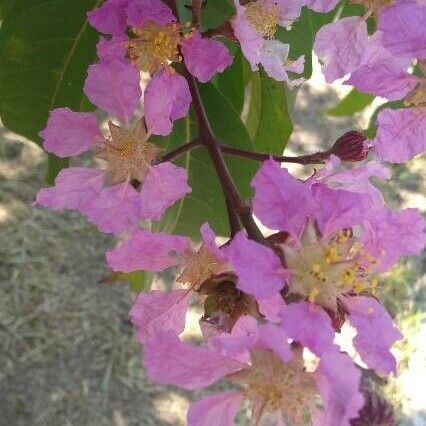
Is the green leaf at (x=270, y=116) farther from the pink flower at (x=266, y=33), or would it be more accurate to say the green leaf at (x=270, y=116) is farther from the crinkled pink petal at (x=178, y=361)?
the crinkled pink petal at (x=178, y=361)

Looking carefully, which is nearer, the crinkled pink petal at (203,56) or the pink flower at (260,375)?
the pink flower at (260,375)

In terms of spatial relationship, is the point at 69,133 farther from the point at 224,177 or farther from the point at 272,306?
the point at 272,306

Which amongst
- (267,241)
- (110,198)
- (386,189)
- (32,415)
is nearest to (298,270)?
(267,241)

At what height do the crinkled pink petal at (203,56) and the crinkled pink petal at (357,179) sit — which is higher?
the crinkled pink petal at (203,56)

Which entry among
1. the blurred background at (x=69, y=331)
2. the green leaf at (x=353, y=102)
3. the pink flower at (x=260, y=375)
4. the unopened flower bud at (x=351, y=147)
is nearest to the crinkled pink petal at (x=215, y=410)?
the pink flower at (x=260, y=375)

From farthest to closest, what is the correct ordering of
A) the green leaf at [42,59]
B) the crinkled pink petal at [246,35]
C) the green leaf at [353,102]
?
1. the green leaf at [353,102]
2. the green leaf at [42,59]
3. the crinkled pink petal at [246,35]

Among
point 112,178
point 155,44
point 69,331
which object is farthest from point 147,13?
point 69,331

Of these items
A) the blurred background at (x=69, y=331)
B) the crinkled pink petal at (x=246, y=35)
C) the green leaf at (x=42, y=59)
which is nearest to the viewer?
the crinkled pink petal at (x=246, y=35)
